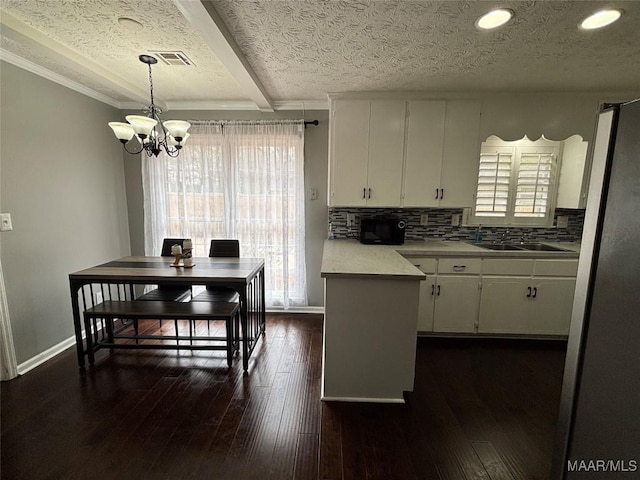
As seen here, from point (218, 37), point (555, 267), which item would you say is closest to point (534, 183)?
point (555, 267)

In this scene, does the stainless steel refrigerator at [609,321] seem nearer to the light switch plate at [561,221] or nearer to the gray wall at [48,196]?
the light switch plate at [561,221]

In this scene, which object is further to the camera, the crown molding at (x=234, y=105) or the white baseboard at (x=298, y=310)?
the white baseboard at (x=298, y=310)

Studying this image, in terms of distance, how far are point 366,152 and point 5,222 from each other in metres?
2.97

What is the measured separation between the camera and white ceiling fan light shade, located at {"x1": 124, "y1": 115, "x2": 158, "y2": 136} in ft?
6.57

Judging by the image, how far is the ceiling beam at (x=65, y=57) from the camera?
5.93 feet

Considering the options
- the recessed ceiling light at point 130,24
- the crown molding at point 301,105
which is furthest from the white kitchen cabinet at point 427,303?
the recessed ceiling light at point 130,24

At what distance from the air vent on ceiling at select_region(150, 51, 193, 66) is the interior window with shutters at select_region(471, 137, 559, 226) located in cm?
285

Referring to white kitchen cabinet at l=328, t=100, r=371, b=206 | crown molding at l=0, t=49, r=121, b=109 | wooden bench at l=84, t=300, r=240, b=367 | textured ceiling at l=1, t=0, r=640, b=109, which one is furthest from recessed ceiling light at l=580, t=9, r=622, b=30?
crown molding at l=0, t=49, r=121, b=109

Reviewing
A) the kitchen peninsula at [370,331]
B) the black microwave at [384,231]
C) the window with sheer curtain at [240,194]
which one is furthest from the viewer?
the window with sheer curtain at [240,194]

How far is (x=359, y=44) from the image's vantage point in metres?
1.90

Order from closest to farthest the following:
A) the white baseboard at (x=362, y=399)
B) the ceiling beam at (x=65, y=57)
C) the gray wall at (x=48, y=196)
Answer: the ceiling beam at (x=65, y=57) < the white baseboard at (x=362, y=399) < the gray wall at (x=48, y=196)

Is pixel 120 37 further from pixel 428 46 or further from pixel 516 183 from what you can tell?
pixel 516 183

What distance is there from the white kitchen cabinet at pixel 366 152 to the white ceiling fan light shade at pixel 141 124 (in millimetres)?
1576

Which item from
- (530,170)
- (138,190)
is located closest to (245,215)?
(138,190)
